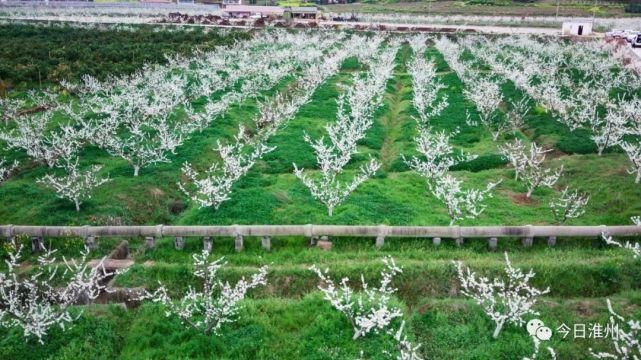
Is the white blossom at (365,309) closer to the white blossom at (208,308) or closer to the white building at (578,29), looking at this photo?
the white blossom at (208,308)

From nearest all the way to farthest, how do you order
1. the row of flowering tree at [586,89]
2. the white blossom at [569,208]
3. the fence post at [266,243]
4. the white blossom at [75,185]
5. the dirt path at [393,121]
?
the fence post at [266,243] → the white blossom at [569,208] → the white blossom at [75,185] → the row of flowering tree at [586,89] → the dirt path at [393,121]

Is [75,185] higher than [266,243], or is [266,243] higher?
[75,185]

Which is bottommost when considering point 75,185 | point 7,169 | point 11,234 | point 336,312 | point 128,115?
point 336,312

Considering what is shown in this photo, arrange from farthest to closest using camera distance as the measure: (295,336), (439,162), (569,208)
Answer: (439,162), (569,208), (295,336)

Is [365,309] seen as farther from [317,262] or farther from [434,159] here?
[434,159]

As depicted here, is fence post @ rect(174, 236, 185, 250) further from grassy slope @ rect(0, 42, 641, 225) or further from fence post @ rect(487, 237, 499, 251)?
fence post @ rect(487, 237, 499, 251)

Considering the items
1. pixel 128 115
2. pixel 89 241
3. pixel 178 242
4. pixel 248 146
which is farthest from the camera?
pixel 128 115

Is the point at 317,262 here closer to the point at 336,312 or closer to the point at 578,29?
the point at 336,312

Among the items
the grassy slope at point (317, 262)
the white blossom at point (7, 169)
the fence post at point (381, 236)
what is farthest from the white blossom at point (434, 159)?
the white blossom at point (7, 169)

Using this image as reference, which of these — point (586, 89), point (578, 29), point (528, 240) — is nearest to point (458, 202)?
point (528, 240)

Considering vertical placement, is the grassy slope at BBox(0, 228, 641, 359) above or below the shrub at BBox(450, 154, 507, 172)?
below

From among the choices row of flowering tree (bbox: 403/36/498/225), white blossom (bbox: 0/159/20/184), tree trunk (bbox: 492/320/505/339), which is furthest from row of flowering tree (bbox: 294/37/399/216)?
white blossom (bbox: 0/159/20/184)

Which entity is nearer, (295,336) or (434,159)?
(295,336)
